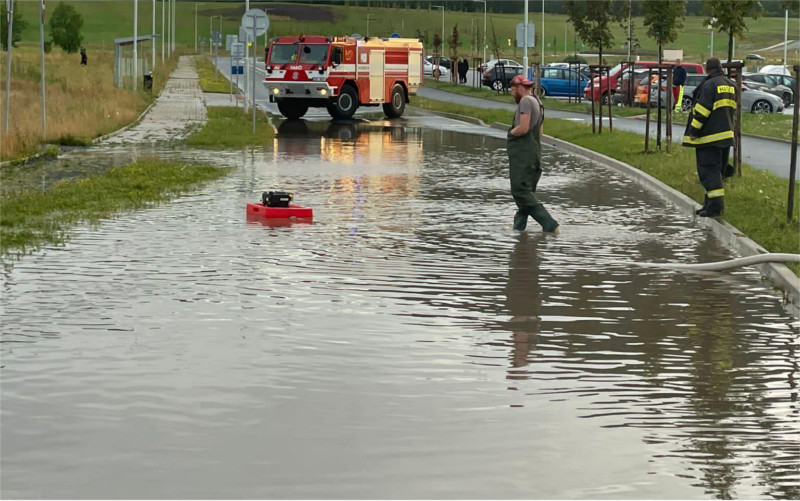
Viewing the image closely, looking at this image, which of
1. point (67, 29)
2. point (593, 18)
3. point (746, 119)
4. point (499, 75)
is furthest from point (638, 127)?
point (67, 29)

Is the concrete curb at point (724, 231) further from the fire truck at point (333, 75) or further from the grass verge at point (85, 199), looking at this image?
the fire truck at point (333, 75)

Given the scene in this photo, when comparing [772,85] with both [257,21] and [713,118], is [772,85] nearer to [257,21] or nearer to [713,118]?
[257,21]

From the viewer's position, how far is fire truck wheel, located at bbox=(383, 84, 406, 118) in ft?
153

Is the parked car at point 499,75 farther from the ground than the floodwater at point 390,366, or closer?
farther from the ground

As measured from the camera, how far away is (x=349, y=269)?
40.3 feet

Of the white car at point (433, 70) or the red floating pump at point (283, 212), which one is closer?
the red floating pump at point (283, 212)

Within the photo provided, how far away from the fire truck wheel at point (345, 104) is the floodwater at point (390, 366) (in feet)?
96.0

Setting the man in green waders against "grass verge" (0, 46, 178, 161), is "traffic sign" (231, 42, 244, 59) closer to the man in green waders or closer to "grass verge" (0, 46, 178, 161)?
"grass verge" (0, 46, 178, 161)

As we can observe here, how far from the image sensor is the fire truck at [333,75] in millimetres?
43844

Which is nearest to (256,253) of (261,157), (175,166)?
(175,166)

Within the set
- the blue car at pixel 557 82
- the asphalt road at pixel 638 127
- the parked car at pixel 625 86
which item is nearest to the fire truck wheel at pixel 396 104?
the asphalt road at pixel 638 127

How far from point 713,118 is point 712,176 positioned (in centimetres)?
73

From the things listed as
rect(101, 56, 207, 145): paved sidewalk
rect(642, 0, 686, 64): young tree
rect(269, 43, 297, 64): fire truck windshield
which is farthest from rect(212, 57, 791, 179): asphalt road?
rect(269, 43, 297, 64): fire truck windshield

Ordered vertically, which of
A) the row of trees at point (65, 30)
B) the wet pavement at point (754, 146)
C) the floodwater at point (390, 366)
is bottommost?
the floodwater at point (390, 366)
